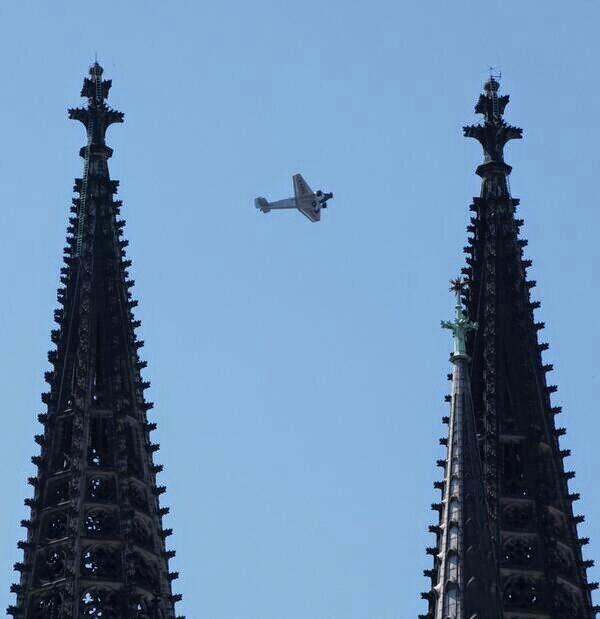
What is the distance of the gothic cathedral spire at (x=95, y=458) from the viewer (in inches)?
6166

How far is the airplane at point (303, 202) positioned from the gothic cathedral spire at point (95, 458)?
231 inches

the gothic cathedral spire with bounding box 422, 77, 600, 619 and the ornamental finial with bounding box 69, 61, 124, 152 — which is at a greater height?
the ornamental finial with bounding box 69, 61, 124, 152

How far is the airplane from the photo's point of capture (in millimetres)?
166000

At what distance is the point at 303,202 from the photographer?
547 feet

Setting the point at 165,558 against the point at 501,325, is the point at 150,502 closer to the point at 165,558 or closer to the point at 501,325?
the point at 165,558

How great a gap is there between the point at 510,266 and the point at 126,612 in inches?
860

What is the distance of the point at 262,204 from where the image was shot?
166000 mm

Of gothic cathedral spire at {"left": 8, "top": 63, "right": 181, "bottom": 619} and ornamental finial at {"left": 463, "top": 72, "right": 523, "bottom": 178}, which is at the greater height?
ornamental finial at {"left": 463, "top": 72, "right": 523, "bottom": 178}

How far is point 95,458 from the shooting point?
16075 cm

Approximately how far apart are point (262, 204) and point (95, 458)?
12.0 m

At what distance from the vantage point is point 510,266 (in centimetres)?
16750


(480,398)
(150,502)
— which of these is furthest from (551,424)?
(150,502)

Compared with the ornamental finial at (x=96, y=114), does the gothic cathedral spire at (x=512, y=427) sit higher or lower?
lower

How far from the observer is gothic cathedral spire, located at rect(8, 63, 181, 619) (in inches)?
6166
